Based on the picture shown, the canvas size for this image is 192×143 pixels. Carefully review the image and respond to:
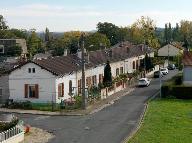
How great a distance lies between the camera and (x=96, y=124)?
3825 centimetres

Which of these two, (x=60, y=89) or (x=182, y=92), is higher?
(x=60, y=89)

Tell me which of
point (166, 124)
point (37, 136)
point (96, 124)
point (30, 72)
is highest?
point (30, 72)

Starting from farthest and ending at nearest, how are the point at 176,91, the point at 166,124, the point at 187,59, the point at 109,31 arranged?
the point at 109,31, the point at 187,59, the point at 176,91, the point at 166,124

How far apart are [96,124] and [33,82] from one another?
42.3 feet

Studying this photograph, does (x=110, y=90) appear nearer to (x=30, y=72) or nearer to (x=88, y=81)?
(x=88, y=81)

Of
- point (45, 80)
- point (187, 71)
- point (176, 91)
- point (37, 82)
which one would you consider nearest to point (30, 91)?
point (37, 82)

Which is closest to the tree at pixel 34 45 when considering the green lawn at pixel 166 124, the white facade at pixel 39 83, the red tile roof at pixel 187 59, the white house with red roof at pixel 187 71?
the red tile roof at pixel 187 59

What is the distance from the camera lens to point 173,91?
52.8 meters

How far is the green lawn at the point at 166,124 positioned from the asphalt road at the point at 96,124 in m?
1.15

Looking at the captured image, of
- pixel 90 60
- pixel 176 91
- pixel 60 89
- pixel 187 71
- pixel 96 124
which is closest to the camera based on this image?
pixel 96 124

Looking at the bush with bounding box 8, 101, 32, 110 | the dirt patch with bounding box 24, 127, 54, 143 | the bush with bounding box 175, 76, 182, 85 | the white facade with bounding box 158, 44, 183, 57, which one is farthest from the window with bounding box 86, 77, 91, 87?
the white facade with bounding box 158, 44, 183, 57

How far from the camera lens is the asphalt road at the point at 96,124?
33.2 m

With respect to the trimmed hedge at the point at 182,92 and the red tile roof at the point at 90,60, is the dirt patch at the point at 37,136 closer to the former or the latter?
the red tile roof at the point at 90,60

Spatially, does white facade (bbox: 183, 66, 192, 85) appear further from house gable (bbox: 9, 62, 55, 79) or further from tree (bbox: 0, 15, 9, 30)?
tree (bbox: 0, 15, 9, 30)
